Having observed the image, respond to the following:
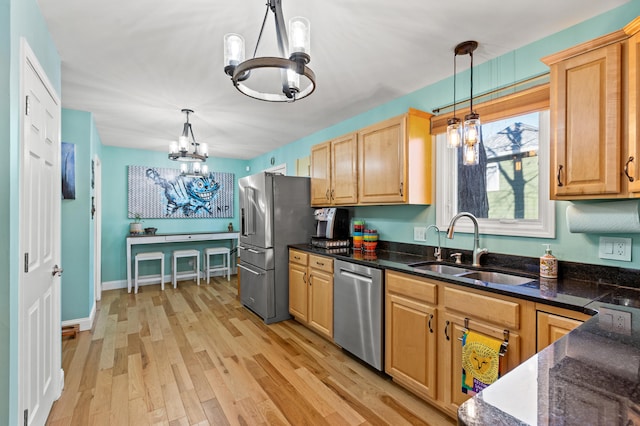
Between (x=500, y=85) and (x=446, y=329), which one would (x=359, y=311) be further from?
(x=500, y=85)

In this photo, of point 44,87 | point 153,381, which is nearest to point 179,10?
point 44,87

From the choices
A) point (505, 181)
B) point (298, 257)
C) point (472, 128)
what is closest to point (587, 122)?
point (472, 128)

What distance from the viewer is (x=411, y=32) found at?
1.96 m

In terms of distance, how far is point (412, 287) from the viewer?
6.77 feet

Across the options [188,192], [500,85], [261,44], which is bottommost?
[188,192]

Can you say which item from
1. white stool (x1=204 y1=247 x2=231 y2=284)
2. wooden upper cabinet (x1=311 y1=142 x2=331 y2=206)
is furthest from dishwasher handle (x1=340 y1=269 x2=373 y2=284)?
white stool (x1=204 y1=247 x2=231 y2=284)

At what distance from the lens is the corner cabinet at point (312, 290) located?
9.47ft

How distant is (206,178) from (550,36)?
17.9 ft

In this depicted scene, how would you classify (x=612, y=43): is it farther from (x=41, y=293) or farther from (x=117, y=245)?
(x=117, y=245)

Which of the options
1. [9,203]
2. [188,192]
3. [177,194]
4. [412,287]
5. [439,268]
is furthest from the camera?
[188,192]

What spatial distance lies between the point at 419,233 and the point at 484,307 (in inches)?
46.9

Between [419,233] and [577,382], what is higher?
[419,233]

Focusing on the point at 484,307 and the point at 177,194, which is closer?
the point at 484,307

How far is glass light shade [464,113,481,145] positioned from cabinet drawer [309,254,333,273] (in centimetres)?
156
